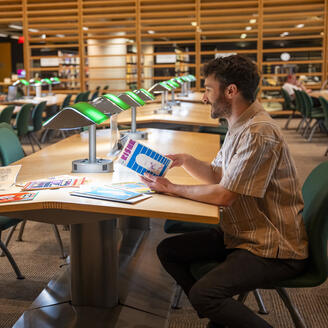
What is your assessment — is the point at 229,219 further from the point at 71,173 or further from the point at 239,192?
the point at 71,173

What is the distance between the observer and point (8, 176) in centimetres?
229

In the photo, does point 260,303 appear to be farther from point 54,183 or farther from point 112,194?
point 54,183

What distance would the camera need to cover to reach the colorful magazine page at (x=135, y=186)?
204 cm

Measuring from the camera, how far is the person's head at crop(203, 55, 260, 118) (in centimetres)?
200

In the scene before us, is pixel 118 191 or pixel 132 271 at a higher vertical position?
pixel 118 191

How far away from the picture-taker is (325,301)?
277 centimetres

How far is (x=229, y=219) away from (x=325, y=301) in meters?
1.17

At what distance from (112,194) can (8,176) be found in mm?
657

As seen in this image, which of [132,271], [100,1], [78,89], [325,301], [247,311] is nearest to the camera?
[247,311]

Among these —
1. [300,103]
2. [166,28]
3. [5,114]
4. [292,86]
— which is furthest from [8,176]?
[166,28]

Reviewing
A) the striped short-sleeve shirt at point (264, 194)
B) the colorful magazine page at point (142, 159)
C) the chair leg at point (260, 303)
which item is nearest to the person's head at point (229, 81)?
A: the striped short-sleeve shirt at point (264, 194)

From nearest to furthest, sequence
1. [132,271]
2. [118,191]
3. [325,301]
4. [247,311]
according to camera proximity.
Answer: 1. [247,311]
2. [118,191]
3. [325,301]
4. [132,271]

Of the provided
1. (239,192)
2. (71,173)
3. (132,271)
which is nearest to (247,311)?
(239,192)

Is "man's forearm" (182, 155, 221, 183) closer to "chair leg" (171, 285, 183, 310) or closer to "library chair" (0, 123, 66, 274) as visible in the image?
"chair leg" (171, 285, 183, 310)
